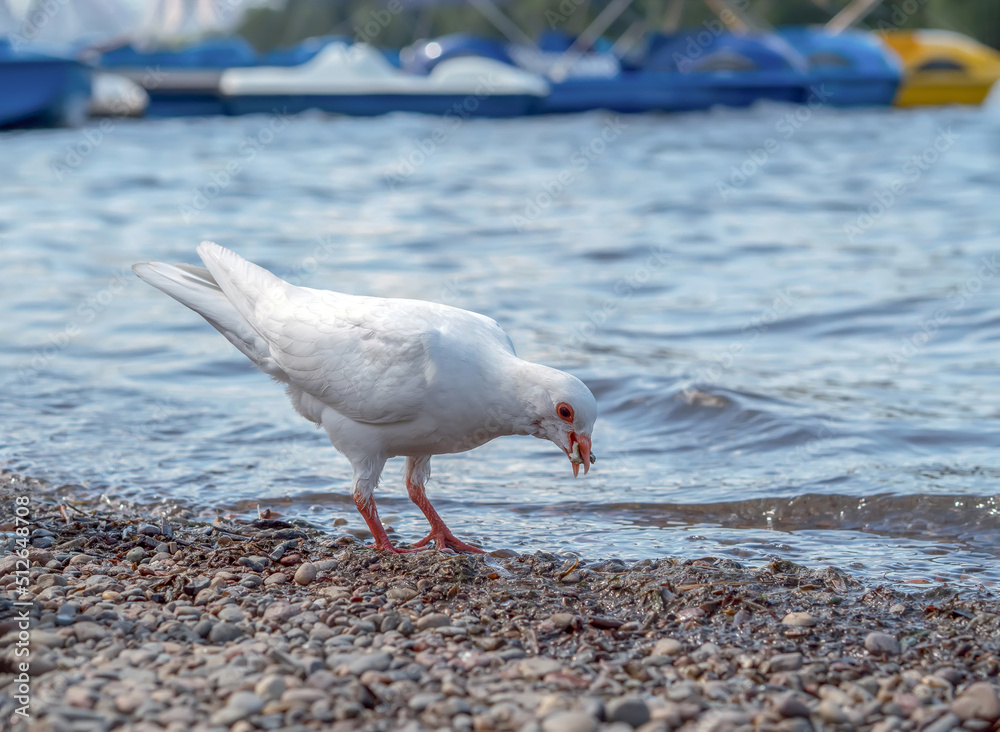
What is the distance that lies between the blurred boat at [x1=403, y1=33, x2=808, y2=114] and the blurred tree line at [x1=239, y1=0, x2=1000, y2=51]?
9.66 feet

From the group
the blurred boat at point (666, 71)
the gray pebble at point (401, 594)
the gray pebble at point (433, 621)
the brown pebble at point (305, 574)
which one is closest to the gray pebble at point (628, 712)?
the gray pebble at point (433, 621)

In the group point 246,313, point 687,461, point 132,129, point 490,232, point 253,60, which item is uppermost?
point 253,60

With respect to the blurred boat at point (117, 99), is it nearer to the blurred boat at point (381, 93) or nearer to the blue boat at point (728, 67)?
the blurred boat at point (381, 93)

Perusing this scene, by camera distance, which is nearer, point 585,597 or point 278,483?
point 585,597

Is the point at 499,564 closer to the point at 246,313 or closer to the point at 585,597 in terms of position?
the point at 585,597

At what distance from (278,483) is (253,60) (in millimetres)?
33852

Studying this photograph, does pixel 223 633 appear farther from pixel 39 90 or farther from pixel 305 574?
pixel 39 90

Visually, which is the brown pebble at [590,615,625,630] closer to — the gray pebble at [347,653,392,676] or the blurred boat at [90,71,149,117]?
the gray pebble at [347,653,392,676]

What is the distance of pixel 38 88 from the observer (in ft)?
88.3

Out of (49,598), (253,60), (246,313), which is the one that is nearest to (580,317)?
(246,313)

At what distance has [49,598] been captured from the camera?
406 cm

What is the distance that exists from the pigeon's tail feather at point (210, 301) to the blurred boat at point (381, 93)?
2566 centimetres

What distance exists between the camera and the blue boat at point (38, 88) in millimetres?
26641

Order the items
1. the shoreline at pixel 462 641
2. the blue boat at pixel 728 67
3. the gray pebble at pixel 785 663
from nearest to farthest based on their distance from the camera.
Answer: the shoreline at pixel 462 641 → the gray pebble at pixel 785 663 → the blue boat at pixel 728 67
